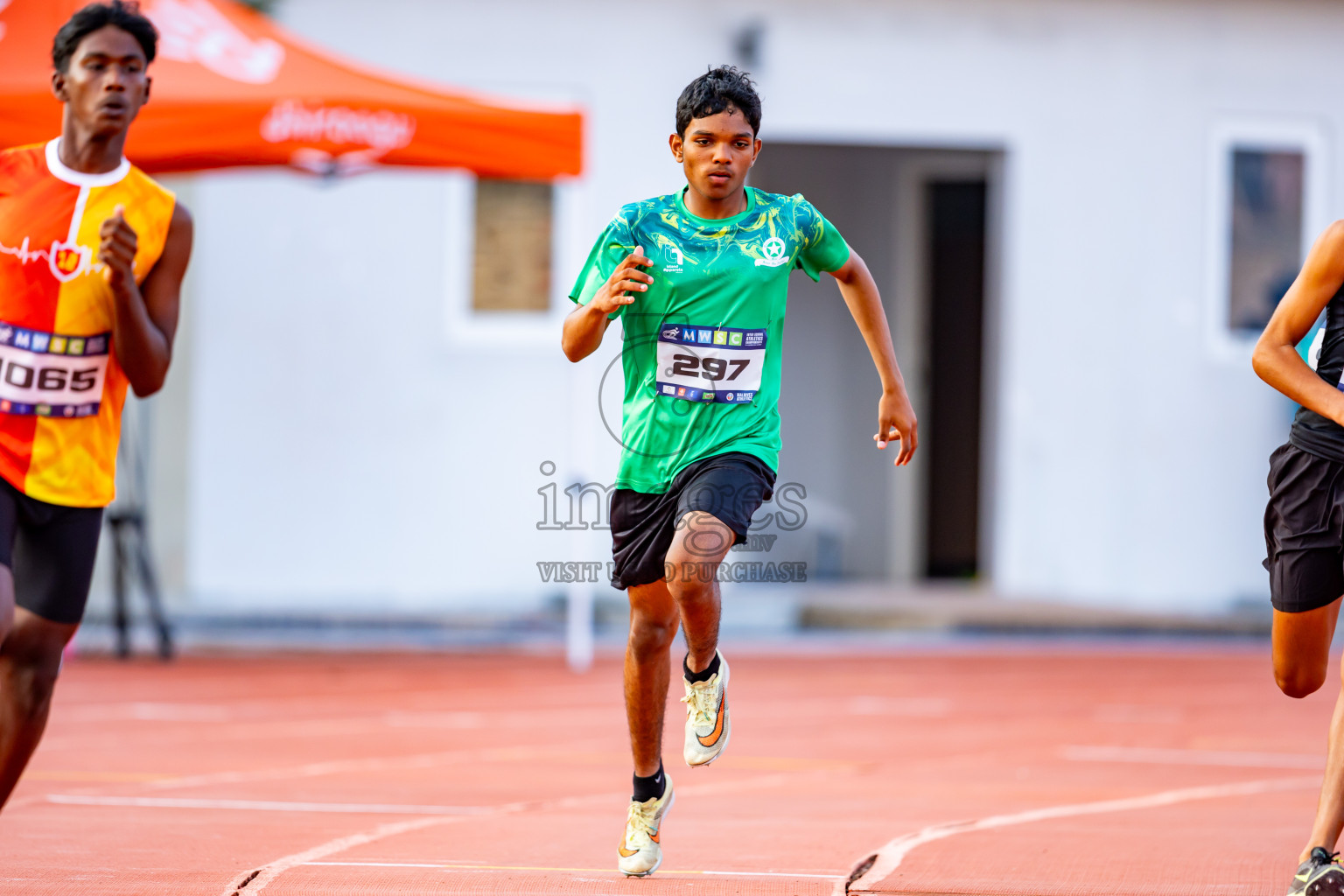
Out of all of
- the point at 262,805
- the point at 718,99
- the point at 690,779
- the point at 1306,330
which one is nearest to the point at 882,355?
the point at 718,99

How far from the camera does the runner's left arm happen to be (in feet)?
11.9

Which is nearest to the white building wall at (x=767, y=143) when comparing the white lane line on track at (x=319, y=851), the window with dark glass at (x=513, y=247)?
the window with dark glass at (x=513, y=247)

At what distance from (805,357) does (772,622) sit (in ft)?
12.9

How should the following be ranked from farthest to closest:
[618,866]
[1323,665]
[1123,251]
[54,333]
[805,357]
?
[805,357] < [1123,251] < [618,866] < [1323,665] < [54,333]

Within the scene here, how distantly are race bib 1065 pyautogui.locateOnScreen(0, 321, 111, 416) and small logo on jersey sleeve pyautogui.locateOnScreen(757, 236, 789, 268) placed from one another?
65.7 inches

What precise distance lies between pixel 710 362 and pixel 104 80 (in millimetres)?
1620

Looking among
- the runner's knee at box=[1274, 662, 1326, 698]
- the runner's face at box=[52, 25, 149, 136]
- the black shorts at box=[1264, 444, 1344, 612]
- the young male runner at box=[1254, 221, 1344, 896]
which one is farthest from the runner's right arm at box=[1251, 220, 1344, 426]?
the runner's face at box=[52, 25, 149, 136]

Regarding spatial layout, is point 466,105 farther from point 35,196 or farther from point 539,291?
point 35,196

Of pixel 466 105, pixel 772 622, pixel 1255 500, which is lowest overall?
pixel 772 622

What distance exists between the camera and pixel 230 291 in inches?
507

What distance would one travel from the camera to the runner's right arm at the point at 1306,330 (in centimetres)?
398

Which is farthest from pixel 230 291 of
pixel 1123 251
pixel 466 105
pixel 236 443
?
pixel 1123 251

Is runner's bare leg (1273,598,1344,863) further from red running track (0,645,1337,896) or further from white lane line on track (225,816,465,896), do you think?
white lane line on track (225,816,465,896)

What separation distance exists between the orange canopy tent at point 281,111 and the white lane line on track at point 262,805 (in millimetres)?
4179
